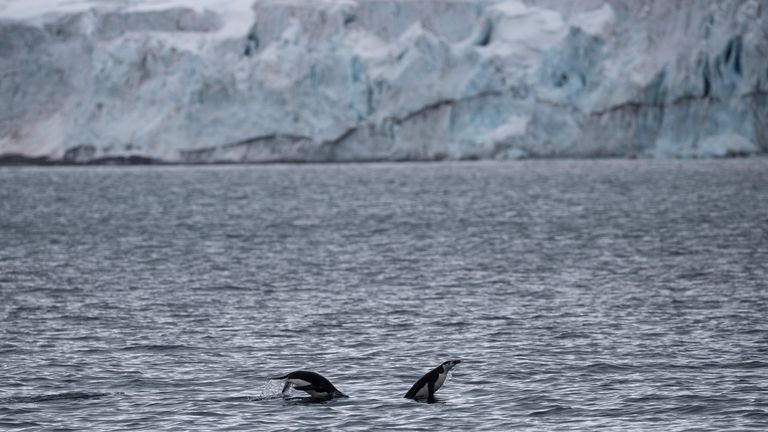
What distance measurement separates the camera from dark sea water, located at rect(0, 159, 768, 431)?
14141 mm

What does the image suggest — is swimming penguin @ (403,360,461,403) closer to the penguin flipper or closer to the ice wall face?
the penguin flipper

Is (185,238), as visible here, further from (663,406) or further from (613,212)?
(663,406)

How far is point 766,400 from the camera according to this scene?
46.5 feet

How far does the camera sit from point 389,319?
20.8 meters

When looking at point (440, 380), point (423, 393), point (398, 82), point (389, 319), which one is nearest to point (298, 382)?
point (423, 393)

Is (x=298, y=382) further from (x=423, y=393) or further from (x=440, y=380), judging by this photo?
(x=440, y=380)

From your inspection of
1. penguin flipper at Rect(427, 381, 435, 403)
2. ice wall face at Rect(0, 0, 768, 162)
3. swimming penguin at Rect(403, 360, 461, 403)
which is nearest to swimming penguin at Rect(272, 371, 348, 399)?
swimming penguin at Rect(403, 360, 461, 403)

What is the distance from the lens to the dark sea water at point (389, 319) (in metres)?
14.1

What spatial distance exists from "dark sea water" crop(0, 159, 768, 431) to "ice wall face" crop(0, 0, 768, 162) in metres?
25.9

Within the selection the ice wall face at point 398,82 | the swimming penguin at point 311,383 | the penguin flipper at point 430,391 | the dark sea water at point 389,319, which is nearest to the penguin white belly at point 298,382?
the swimming penguin at point 311,383

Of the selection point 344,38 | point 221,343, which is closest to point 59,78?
point 344,38

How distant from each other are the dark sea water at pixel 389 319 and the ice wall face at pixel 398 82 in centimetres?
2588

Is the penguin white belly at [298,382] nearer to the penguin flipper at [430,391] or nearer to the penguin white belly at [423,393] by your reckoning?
the penguin white belly at [423,393]

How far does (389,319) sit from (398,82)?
56190 millimetres
